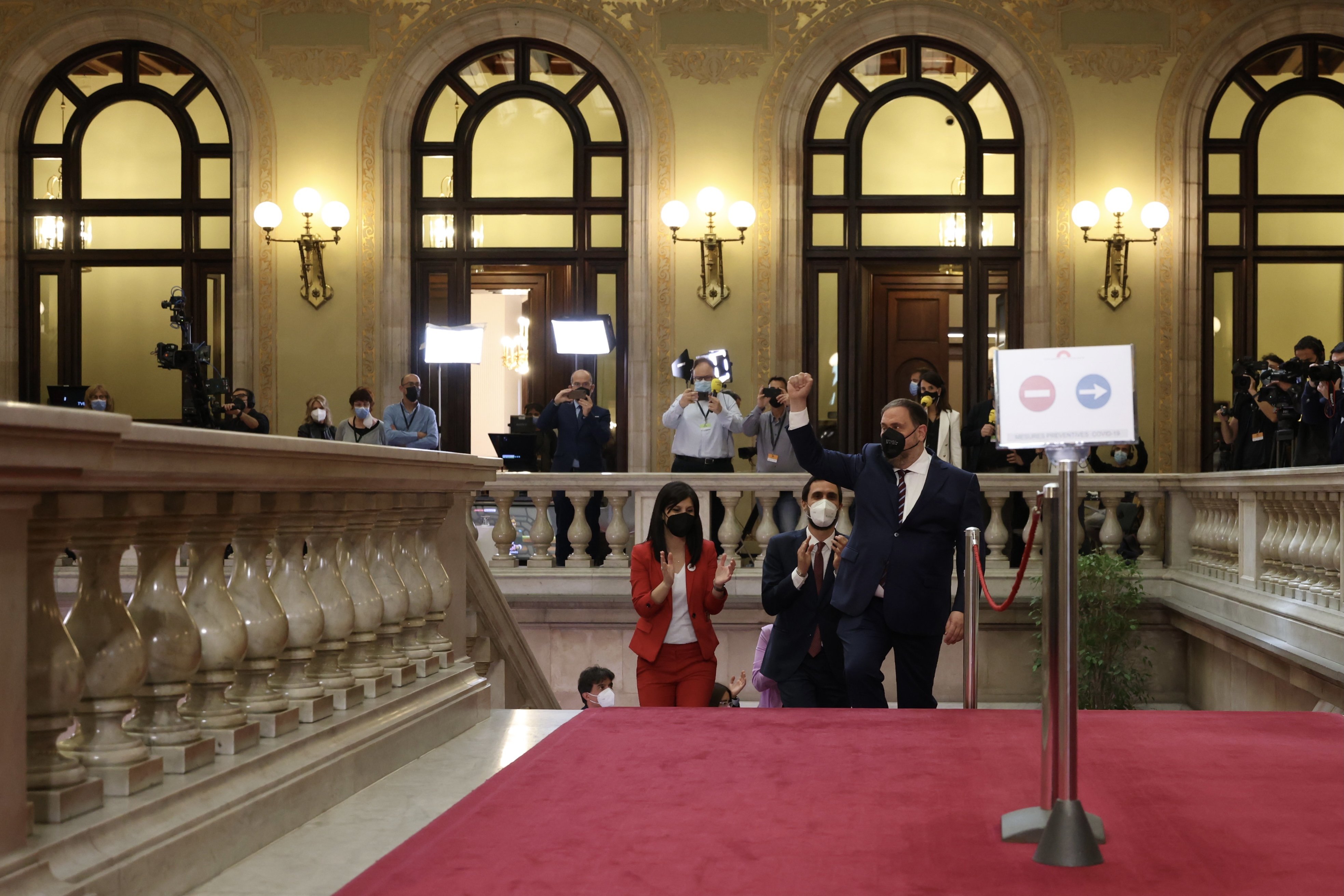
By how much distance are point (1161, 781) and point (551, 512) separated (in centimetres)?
805

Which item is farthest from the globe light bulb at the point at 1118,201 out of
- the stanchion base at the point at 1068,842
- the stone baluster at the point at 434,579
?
the stanchion base at the point at 1068,842

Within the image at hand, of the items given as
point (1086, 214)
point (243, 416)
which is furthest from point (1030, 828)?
point (1086, 214)

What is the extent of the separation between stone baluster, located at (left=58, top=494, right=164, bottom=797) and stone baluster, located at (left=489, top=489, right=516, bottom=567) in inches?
266

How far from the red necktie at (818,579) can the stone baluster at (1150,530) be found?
179 inches

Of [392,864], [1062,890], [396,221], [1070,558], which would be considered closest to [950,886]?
[1062,890]

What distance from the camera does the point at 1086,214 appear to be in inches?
477

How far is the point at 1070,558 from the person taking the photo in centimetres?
257

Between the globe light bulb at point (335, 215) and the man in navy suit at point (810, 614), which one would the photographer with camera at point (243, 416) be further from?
the man in navy suit at point (810, 614)

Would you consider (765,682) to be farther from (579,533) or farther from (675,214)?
(675,214)

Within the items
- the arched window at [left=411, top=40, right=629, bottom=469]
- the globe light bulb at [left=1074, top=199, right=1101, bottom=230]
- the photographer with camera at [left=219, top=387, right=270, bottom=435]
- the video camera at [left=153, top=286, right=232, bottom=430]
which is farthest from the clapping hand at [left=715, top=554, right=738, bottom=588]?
the globe light bulb at [left=1074, top=199, right=1101, bottom=230]

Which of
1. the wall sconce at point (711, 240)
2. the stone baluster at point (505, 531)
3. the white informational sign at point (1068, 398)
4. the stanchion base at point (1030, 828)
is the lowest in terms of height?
the stanchion base at point (1030, 828)

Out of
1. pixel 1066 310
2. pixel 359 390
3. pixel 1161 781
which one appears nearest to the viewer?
pixel 1161 781

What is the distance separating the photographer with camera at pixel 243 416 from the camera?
33.1 feet

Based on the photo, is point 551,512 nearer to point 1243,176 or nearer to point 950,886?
point 1243,176
